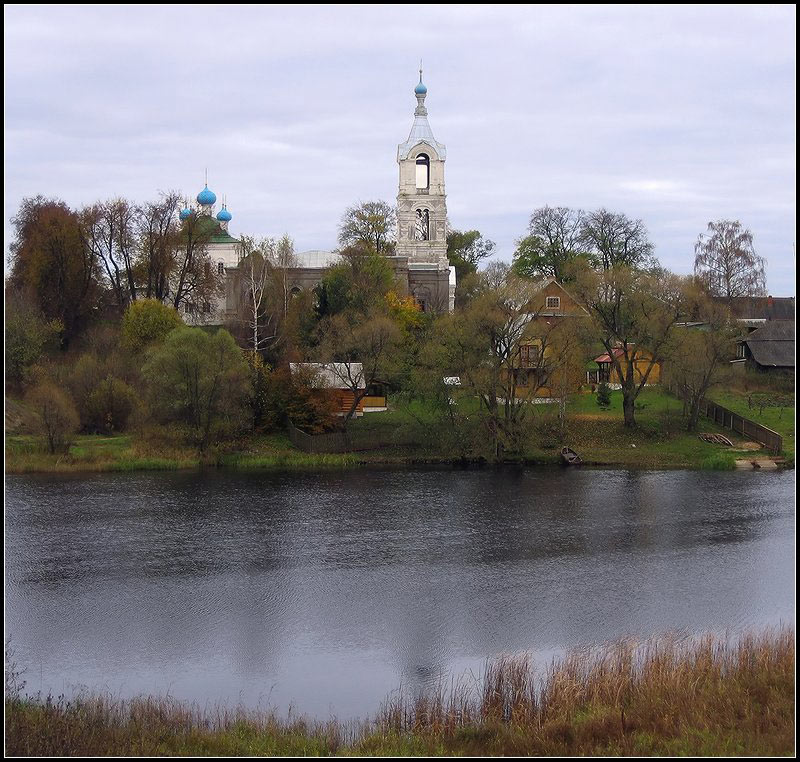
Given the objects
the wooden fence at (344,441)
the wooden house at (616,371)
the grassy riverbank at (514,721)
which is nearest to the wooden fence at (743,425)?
the wooden house at (616,371)

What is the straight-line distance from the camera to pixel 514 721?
12641 millimetres

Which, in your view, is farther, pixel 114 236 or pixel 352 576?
pixel 114 236

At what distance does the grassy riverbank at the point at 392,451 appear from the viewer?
32.3m

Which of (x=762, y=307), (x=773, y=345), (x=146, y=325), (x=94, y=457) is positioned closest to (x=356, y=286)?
(x=146, y=325)

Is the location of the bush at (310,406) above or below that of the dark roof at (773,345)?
below

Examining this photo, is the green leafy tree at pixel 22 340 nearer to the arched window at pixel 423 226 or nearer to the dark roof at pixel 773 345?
the arched window at pixel 423 226

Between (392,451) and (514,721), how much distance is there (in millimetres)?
22710

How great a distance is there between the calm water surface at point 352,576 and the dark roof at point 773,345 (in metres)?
13.9

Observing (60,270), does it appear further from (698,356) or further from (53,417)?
(698,356)

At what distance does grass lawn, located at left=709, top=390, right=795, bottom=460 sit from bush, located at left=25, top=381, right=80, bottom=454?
76.3 feet

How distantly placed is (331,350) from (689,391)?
1301 cm

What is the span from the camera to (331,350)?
117 feet

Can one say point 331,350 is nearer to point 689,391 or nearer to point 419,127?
point 689,391

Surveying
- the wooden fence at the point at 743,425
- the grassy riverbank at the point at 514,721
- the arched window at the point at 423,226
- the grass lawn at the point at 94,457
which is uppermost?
the arched window at the point at 423,226
